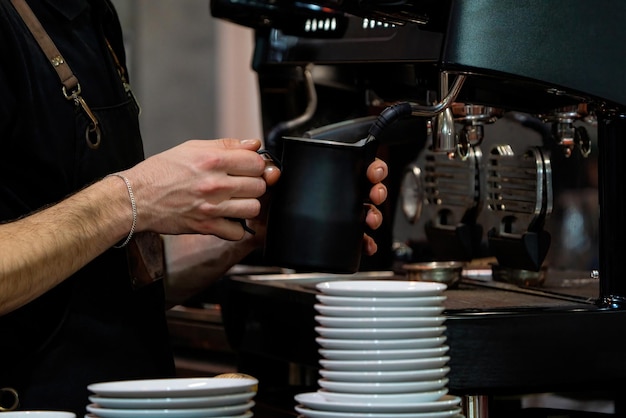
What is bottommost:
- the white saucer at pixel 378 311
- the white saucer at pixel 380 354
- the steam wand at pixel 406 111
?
the white saucer at pixel 380 354

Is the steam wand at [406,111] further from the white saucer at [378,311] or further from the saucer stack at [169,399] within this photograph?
the saucer stack at [169,399]

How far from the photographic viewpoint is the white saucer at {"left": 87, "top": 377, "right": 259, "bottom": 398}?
2.81ft

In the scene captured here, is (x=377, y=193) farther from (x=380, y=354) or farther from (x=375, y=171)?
(x=380, y=354)

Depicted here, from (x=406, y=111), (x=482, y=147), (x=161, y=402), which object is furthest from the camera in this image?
(x=482, y=147)

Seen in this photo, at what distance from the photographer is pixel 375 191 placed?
1.21 metres

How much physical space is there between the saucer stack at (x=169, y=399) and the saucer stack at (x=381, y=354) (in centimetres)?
7

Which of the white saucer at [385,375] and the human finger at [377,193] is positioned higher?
the human finger at [377,193]

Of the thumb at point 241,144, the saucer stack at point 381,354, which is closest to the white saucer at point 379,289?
the saucer stack at point 381,354

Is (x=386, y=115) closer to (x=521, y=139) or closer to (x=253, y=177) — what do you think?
(x=253, y=177)

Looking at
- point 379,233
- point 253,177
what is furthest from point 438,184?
point 253,177

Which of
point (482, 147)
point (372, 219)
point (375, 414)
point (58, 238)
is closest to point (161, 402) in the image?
point (375, 414)

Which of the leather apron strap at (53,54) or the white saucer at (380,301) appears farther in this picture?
the leather apron strap at (53,54)

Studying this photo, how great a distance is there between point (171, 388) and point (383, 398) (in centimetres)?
18

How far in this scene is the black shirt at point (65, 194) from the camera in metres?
1.27
